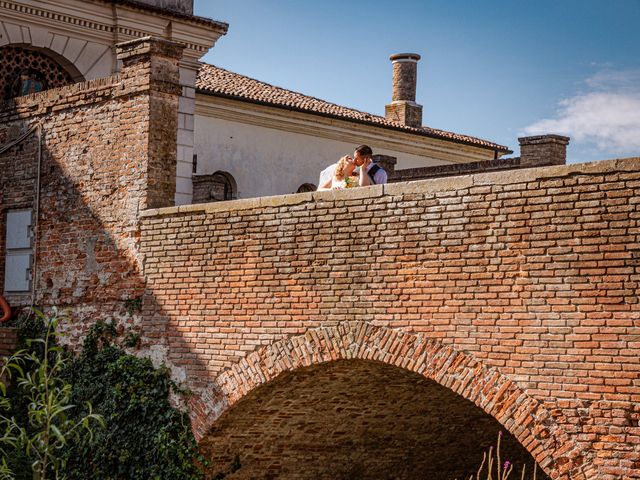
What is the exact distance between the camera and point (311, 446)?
13.4 m

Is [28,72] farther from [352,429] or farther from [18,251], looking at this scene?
[352,429]

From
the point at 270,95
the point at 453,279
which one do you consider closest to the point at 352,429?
the point at 453,279

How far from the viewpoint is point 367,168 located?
11602mm

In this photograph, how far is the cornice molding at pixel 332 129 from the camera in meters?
22.7

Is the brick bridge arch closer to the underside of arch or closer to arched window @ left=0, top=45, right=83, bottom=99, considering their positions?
the underside of arch

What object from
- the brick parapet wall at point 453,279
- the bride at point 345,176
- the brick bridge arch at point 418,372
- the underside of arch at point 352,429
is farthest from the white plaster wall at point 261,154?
the brick bridge arch at point 418,372

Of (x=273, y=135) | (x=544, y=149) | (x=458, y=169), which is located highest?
(x=273, y=135)

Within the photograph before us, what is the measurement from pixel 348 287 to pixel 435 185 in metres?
1.44

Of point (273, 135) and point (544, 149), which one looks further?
point (273, 135)

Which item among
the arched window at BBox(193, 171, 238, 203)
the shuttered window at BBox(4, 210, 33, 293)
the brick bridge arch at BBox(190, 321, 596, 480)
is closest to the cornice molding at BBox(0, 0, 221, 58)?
the arched window at BBox(193, 171, 238, 203)

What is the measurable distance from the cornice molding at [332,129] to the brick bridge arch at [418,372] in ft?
37.1

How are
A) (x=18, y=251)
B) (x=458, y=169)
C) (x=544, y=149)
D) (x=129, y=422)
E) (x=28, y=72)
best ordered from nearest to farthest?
(x=129, y=422), (x=18, y=251), (x=28, y=72), (x=458, y=169), (x=544, y=149)

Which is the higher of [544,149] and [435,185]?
[544,149]

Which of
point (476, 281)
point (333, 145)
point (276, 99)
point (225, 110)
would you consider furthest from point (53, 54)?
point (476, 281)
